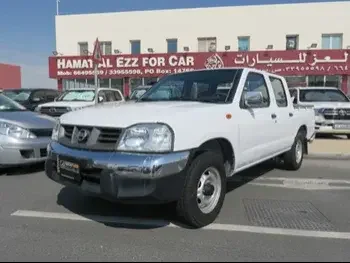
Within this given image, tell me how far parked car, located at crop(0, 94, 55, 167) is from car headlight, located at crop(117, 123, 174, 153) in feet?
11.6

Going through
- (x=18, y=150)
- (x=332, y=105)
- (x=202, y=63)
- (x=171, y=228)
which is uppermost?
(x=202, y=63)

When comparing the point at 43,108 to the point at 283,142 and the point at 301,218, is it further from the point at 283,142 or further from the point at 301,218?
the point at 301,218

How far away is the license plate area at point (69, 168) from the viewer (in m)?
4.08

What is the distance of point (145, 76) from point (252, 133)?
18400mm

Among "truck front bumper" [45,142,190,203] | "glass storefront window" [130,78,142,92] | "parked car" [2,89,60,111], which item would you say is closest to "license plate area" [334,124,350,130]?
"truck front bumper" [45,142,190,203]

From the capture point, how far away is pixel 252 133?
5.15 m

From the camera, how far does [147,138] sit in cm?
383

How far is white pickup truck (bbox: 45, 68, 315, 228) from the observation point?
3771 millimetres

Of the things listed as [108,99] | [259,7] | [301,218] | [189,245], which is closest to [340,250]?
[301,218]

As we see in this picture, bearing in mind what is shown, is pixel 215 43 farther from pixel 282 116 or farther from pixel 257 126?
pixel 257 126

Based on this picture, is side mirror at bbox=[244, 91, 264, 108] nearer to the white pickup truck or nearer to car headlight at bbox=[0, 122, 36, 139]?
the white pickup truck

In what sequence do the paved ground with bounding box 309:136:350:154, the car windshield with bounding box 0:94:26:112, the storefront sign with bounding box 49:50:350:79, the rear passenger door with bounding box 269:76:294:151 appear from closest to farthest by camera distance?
the rear passenger door with bounding box 269:76:294:151 → the car windshield with bounding box 0:94:26:112 → the paved ground with bounding box 309:136:350:154 → the storefront sign with bounding box 49:50:350:79

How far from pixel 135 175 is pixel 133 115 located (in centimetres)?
67

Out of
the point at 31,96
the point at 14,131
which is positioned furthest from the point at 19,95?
the point at 14,131
